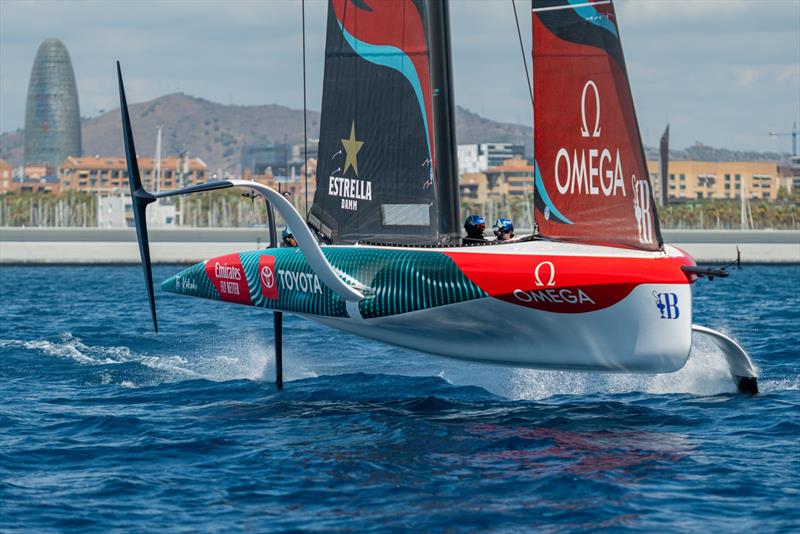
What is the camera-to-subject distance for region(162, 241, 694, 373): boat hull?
38.7ft

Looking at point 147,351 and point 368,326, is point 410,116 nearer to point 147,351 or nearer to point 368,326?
point 368,326

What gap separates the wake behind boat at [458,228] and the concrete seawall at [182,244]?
44.1 metres

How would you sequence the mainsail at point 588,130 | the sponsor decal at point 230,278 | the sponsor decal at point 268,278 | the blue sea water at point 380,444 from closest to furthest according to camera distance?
the blue sea water at point 380,444, the mainsail at point 588,130, the sponsor decal at point 268,278, the sponsor decal at point 230,278

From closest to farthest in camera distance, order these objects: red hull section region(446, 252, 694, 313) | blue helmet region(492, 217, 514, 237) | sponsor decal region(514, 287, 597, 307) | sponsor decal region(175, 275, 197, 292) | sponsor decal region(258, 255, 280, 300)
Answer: red hull section region(446, 252, 694, 313)
sponsor decal region(514, 287, 597, 307)
blue helmet region(492, 217, 514, 237)
sponsor decal region(258, 255, 280, 300)
sponsor decal region(175, 275, 197, 292)

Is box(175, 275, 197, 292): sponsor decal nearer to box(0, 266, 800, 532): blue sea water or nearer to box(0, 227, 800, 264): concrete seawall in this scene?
box(0, 266, 800, 532): blue sea water

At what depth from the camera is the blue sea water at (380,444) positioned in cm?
893

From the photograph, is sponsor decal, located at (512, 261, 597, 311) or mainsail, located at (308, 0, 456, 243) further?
mainsail, located at (308, 0, 456, 243)

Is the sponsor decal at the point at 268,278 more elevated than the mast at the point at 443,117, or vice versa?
the mast at the point at 443,117

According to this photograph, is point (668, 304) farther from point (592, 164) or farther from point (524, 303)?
point (592, 164)

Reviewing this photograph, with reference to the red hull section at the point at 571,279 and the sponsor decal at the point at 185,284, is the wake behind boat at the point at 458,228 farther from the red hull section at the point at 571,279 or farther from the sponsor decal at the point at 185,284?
the sponsor decal at the point at 185,284

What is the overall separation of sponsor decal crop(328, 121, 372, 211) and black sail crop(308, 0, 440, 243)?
12mm

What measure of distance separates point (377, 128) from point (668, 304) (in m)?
4.58

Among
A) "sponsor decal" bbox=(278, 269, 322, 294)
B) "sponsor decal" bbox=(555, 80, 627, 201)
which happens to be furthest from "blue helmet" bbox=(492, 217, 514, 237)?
"sponsor decal" bbox=(278, 269, 322, 294)

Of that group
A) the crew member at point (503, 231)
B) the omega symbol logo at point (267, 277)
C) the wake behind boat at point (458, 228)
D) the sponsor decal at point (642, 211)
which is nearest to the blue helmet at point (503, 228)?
the crew member at point (503, 231)
